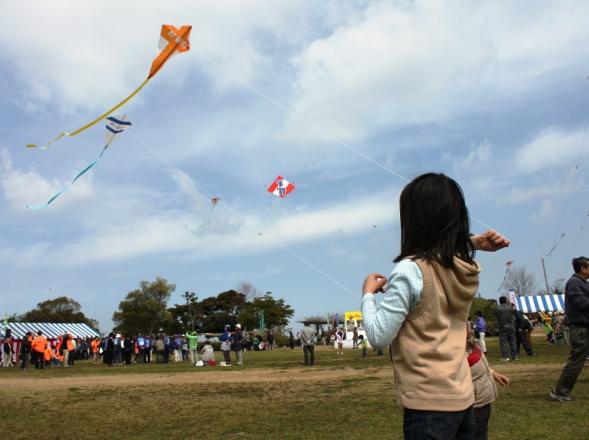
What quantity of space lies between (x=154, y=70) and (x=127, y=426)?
6.07 meters

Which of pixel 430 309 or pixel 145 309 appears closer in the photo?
pixel 430 309

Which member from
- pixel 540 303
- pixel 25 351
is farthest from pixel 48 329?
Answer: pixel 540 303

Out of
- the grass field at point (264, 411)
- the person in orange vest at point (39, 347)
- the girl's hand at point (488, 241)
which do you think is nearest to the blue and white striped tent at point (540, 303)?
the grass field at point (264, 411)

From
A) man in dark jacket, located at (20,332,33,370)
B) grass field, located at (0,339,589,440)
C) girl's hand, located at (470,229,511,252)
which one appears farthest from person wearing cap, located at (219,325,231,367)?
girl's hand, located at (470,229,511,252)

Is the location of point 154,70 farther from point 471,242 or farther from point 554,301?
point 554,301

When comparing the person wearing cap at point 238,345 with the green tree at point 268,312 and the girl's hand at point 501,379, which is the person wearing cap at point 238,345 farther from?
the green tree at point 268,312

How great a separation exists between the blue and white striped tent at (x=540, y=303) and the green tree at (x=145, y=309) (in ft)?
147

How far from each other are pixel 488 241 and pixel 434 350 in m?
0.73

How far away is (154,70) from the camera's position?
10266 mm

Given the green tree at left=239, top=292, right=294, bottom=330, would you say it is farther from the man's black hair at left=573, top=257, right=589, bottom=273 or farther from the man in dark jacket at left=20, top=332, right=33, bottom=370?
the man's black hair at left=573, top=257, right=589, bottom=273

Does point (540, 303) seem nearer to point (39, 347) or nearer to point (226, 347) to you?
point (226, 347)

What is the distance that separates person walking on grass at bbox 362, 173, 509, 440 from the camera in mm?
2154

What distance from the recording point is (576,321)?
24.7ft

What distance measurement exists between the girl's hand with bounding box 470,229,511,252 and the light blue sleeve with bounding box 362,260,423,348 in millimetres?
587
